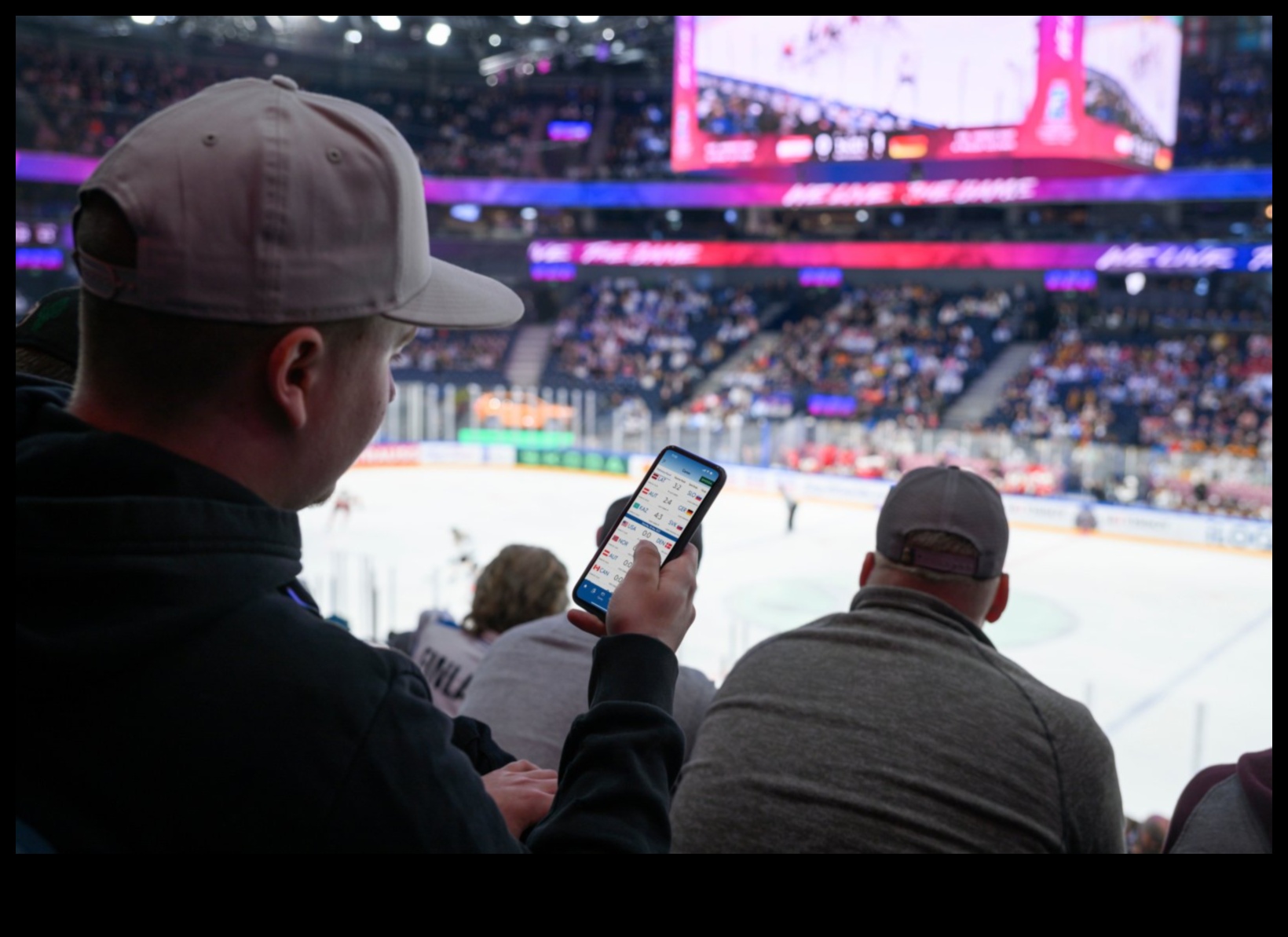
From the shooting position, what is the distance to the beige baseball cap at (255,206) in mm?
959

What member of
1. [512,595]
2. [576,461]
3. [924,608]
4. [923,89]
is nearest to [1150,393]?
[923,89]

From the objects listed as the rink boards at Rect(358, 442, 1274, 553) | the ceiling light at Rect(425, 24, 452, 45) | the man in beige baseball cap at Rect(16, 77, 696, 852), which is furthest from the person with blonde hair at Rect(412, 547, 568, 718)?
the ceiling light at Rect(425, 24, 452, 45)

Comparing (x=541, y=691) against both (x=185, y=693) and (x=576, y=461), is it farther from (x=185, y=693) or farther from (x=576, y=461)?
(x=576, y=461)

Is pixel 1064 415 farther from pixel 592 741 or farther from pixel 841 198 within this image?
pixel 592 741

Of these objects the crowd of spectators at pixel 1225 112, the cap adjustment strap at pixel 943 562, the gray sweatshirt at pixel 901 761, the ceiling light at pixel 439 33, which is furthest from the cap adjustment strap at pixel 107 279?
the ceiling light at pixel 439 33

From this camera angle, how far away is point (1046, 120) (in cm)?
2091

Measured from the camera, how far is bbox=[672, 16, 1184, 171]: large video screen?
20.8m

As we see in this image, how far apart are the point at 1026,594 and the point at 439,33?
2551 cm

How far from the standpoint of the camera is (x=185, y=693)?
88 cm

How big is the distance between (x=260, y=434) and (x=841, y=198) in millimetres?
29455

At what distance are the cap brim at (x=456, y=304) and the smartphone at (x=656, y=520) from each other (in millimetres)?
488

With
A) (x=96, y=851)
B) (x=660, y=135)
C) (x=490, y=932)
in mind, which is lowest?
(x=490, y=932)

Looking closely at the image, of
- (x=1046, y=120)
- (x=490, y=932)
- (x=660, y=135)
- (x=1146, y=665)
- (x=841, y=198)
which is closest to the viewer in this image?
(x=490, y=932)
